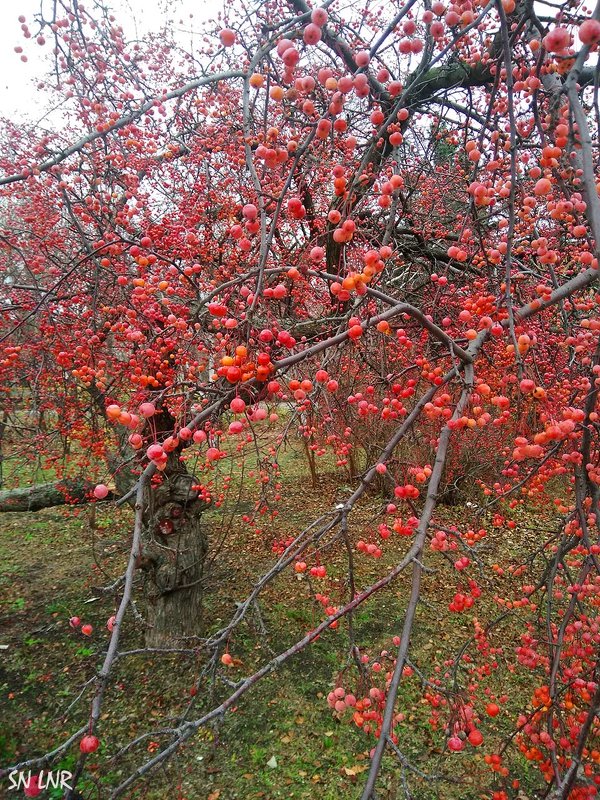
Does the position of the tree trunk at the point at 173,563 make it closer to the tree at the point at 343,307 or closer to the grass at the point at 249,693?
the tree at the point at 343,307

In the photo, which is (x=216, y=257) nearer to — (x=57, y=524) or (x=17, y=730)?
(x=17, y=730)

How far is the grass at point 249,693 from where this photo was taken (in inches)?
113

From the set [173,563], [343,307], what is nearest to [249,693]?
[173,563]

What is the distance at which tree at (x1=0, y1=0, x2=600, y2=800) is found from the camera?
120 centimetres

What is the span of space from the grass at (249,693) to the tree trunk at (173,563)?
1.04ft

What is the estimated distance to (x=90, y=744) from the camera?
0.83 meters

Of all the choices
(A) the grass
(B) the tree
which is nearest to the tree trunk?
(B) the tree

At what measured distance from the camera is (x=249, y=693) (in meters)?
3.54

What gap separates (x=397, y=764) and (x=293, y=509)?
4091mm

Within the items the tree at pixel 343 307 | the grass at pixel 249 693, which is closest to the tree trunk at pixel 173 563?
the tree at pixel 343 307

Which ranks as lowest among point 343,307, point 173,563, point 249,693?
point 249,693

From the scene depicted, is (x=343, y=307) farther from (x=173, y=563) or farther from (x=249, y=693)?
(x=249, y=693)

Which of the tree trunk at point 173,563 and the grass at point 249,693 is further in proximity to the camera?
the tree trunk at point 173,563

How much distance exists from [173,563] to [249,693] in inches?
45.8
